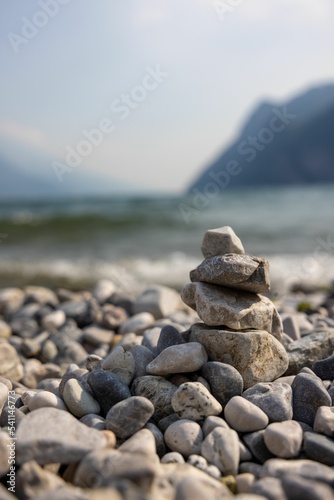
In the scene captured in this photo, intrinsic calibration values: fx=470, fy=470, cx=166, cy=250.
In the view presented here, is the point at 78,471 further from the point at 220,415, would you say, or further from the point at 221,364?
the point at 221,364

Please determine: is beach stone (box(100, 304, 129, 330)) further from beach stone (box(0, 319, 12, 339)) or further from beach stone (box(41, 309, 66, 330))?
beach stone (box(0, 319, 12, 339))

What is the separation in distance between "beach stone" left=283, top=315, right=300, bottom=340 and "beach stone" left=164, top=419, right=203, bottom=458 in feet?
5.60

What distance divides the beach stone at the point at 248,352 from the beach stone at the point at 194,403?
17.2 inches

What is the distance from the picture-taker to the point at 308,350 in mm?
3496

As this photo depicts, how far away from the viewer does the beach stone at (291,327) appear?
408 cm

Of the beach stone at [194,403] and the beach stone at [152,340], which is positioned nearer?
the beach stone at [194,403]

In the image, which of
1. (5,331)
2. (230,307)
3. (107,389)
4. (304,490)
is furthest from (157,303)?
(304,490)

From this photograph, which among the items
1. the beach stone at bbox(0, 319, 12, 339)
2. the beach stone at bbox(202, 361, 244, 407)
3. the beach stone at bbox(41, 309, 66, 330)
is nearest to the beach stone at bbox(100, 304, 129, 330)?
the beach stone at bbox(41, 309, 66, 330)

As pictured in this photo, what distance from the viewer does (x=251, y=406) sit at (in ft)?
8.87

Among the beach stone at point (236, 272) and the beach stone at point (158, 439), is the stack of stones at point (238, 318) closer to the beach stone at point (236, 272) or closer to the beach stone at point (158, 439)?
the beach stone at point (236, 272)

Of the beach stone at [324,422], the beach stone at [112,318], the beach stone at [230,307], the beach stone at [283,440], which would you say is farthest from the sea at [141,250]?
the beach stone at [283,440]

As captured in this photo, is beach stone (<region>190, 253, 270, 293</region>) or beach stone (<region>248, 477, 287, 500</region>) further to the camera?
beach stone (<region>190, 253, 270, 293</region>)

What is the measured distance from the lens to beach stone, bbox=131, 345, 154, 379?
3.25 meters

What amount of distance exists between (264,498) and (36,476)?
101 cm
